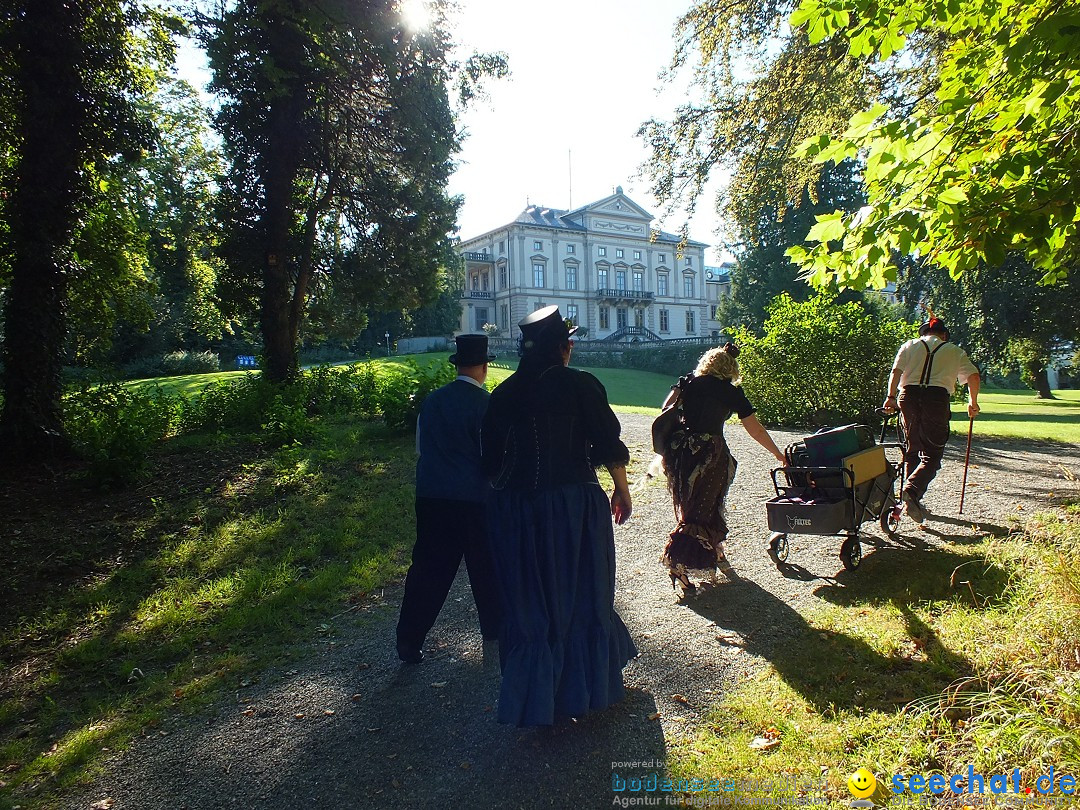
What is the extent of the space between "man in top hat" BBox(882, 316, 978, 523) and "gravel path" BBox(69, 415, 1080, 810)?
68 centimetres

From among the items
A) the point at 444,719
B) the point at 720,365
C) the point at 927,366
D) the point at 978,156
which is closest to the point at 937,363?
the point at 927,366

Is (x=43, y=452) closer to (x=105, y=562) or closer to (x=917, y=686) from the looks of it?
(x=105, y=562)

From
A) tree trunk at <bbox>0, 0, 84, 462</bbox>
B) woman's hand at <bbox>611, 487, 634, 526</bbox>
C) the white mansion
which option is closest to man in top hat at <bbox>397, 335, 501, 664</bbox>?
woman's hand at <bbox>611, 487, 634, 526</bbox>

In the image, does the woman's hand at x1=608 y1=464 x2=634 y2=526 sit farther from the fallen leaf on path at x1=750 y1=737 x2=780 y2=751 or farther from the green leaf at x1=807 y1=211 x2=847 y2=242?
the green leaf at x1=807 y1=211 x2=847 y2=242

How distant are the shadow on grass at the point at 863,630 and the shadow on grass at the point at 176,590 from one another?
10.5ft

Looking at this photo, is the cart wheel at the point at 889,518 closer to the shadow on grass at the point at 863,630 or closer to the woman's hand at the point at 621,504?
the shadow on grass at the point at 863,630

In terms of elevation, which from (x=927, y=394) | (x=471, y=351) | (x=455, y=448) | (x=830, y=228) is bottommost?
(x=455, y=448)

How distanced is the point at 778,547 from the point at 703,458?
1201mm

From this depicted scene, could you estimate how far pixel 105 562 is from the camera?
6.51 meters

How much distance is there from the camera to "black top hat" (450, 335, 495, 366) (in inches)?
157

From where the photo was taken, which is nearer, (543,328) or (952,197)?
(952,197)

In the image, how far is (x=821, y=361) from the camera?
1399 cm

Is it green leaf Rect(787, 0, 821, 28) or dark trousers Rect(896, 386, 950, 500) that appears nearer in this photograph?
green leaf Rect(787, 0, 821, 28)

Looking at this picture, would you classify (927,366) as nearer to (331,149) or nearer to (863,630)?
(863,630)
